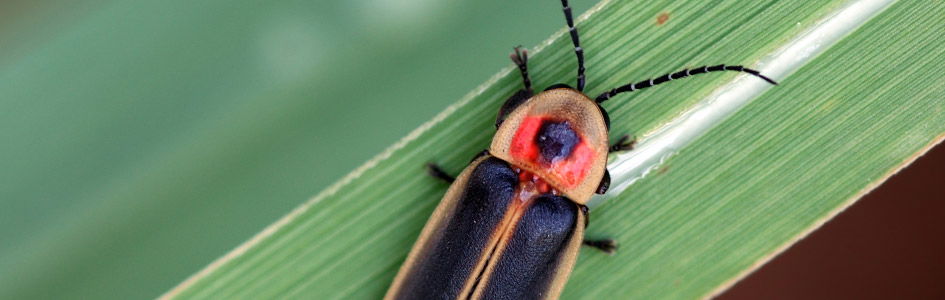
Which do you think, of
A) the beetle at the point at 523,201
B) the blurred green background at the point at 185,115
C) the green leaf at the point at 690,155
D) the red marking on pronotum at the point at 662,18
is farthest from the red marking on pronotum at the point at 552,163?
the blurred green background at the point at 185,115

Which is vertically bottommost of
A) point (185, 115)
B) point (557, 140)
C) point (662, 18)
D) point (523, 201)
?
point (523, 201)

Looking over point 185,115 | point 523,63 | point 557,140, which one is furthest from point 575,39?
point 185,115

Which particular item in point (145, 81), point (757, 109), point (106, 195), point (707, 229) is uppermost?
point (145, 81)

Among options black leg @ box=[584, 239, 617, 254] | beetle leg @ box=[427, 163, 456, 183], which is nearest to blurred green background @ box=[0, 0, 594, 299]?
beetle leg @ box=[427, 163, 456, 183]

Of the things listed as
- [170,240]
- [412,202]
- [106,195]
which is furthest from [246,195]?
[412,202]

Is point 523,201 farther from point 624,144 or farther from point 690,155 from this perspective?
point 690,155

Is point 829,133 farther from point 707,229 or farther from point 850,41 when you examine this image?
point 707,229

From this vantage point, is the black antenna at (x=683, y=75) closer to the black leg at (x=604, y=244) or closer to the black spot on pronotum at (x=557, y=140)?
the black spot on pronotum at (x=557, y=140)
